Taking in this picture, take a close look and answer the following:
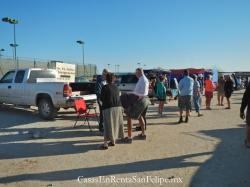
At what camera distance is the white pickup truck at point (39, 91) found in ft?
41.2

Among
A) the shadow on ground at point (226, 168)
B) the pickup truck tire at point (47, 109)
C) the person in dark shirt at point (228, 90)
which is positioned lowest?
the shadow on ground at point (226, 168)

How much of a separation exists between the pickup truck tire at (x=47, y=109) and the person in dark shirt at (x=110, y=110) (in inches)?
189

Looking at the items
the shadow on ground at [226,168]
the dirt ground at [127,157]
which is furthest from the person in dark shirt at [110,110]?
the shadow on ground at [226,168]

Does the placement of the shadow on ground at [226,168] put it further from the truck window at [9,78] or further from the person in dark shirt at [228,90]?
the truck window at [9,78]

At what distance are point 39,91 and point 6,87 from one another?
8.11 ft

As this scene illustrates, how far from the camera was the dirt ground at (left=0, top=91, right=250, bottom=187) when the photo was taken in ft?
20.1

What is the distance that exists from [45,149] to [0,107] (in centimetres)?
930

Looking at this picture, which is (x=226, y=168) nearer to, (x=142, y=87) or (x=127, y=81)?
(x=142, y=87)

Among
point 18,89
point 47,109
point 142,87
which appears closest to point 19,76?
point 18,89

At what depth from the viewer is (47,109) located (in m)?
13.0

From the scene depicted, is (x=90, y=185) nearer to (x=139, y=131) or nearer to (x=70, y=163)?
(x=70, y=163)

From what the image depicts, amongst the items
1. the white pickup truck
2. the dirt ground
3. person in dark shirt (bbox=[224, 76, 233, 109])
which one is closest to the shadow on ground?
the dirt ground

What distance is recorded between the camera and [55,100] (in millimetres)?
12641

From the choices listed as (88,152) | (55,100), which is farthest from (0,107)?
(88,152)
